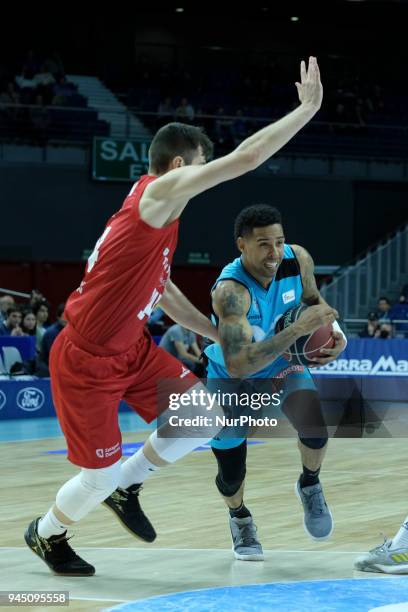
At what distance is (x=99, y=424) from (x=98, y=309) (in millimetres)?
544

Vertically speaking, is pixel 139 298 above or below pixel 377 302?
above

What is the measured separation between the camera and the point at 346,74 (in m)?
30.3

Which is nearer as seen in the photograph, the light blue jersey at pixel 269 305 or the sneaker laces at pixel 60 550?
the sneaker laces at pixel 60 550

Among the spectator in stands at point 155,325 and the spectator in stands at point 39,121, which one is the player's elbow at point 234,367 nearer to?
the spectator in stands at point 155,325

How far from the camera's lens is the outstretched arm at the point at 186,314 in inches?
233

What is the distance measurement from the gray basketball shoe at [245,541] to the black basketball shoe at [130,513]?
0.54m

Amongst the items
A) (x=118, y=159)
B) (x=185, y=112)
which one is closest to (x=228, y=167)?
(x=118, y=159)

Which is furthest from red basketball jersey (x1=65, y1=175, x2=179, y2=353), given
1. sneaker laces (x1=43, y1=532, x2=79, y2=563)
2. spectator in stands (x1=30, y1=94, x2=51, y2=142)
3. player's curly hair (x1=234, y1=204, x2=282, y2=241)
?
spectator in stands (x1=30, y1=94, x2=51, y2=142)

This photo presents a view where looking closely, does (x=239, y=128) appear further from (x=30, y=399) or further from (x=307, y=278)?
(x=307, y=278)

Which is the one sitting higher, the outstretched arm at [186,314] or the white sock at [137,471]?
the outstretched arm at [186,314]

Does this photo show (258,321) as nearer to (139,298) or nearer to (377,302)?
(139,298)

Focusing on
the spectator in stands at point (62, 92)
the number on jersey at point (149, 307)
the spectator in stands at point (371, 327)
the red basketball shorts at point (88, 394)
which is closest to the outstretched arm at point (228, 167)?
the number on jersey at point (149, 307)

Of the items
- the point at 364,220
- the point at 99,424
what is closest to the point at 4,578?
the point at 99,424

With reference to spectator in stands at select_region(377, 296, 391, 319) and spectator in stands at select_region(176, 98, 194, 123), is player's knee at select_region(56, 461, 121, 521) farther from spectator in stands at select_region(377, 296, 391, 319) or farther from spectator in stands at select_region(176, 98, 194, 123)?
spectator in stands at select_region(176, 98, 194, 123)
